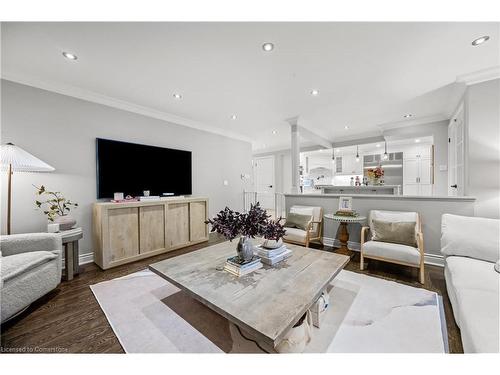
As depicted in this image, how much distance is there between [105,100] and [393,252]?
4563 mm

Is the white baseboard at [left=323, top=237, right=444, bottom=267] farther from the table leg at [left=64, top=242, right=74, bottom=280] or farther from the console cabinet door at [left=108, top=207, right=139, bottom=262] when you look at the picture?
the table leg at [left=64, top=242, right=74, bottom=280]

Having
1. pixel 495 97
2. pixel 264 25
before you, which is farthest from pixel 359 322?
pixel 495 97

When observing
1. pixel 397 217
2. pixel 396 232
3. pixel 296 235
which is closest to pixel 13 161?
pixel 296 235

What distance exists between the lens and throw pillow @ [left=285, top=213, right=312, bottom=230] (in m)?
3.27

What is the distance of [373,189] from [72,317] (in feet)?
18.1

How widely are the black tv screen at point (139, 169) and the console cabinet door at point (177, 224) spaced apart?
46 centimetres

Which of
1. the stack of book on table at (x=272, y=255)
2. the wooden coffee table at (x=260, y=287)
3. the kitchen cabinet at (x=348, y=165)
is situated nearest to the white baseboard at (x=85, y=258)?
the wooden coffee table at (x=260, y=287)

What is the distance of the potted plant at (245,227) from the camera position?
5.35ft

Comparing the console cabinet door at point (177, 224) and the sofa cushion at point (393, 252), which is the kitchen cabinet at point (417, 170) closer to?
the sofa cushion at point (393, 252)

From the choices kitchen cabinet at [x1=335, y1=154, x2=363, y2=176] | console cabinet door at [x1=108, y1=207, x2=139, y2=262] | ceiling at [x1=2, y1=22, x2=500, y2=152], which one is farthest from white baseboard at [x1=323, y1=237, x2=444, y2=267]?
kitchen cabinet at [x1=335, y1=154, x2=363, y2=176]

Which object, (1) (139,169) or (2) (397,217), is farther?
(1) (139,169)

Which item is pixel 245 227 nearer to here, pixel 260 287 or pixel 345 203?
pixel 260 287

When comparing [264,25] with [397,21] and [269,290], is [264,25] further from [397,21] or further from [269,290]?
[269,290]

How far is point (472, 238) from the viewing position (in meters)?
1.89
